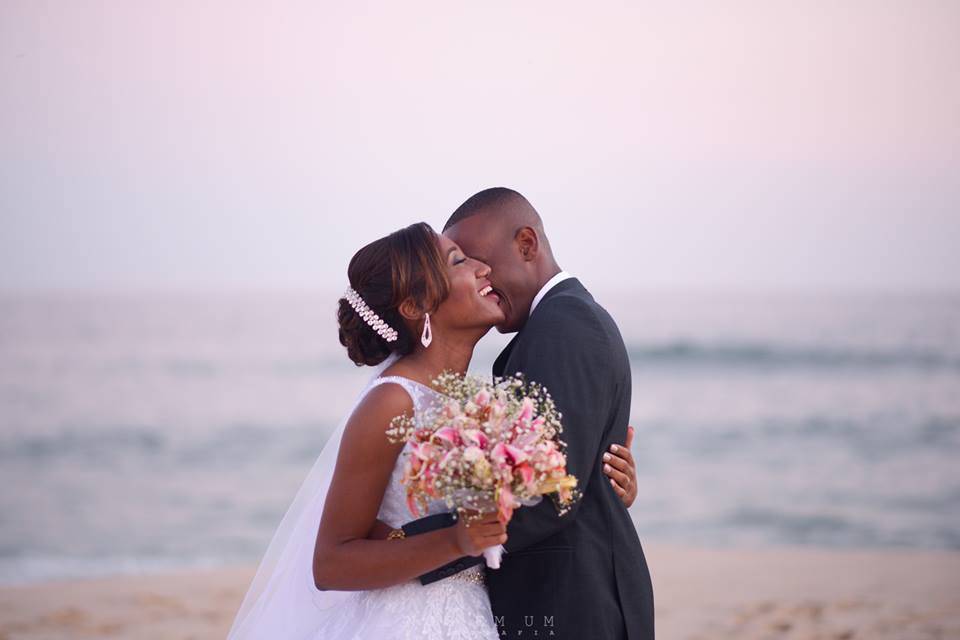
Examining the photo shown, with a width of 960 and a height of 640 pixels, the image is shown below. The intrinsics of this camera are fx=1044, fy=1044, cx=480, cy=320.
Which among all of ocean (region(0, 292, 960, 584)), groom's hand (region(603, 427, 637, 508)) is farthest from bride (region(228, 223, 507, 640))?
ocean (region(0, 292, 960, 584))

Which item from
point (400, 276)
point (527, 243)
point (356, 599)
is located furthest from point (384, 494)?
point (527, 243)

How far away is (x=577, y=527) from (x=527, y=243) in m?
1.11

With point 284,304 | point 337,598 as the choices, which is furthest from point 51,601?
point 284,304

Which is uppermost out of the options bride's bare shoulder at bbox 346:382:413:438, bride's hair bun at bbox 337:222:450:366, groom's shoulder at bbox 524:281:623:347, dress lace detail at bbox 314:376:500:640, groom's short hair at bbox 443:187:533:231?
groom's short hair at bbox 443:187:533:231

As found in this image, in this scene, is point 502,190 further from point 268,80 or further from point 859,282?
point 859,282

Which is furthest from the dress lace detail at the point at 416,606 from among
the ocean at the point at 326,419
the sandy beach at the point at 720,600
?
the ocean at the point at 326,419

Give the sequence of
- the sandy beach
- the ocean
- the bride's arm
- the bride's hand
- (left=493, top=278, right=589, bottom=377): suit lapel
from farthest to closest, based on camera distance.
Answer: the ocean
the sandy beach
(left=493, top=278, right=589, bottom=377): suit lapel
the bride's arm
the bride's hand

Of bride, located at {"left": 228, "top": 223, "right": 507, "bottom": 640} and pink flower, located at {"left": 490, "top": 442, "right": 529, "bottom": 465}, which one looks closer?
pink flower, located at {"left": 490, "top": 442, "right": 529, "bottom": 465}

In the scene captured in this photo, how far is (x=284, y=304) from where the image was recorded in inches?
1467

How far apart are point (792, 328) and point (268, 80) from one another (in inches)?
687

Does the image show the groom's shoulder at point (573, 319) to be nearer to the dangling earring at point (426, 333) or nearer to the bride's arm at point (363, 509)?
the dangling earring at point (426, 333)

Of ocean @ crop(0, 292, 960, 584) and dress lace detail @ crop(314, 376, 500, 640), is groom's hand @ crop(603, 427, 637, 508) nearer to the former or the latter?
dress lace detail @ crop(314, 376, 500, 640)

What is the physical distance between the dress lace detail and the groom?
0.25ft

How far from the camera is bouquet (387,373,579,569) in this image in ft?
9.14
